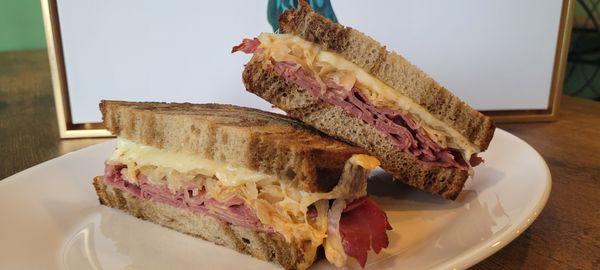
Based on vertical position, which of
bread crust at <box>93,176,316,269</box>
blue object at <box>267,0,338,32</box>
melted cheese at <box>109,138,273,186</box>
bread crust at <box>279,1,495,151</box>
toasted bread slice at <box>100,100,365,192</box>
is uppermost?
blue object at <box>267,0,338,32</box>

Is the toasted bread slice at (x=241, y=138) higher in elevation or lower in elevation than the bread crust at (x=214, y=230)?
higher

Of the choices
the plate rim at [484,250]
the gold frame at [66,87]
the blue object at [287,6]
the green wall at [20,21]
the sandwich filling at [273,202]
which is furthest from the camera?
the green wall at [20,21]

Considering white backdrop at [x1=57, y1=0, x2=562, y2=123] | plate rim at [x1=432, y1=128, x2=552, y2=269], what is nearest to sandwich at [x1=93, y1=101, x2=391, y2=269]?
plate rim at [x1=432, y1=128, x2=552, y2=269]

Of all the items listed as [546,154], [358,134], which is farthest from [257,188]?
[546,154]

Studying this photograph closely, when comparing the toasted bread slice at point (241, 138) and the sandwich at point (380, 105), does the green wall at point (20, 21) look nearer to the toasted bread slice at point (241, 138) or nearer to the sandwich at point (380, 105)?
the toasted bread slice at point (241, 138)

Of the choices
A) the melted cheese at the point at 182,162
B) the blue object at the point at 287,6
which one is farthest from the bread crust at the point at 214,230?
the blue object at the point at 287,6

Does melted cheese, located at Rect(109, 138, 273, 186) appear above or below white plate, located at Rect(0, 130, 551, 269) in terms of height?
above

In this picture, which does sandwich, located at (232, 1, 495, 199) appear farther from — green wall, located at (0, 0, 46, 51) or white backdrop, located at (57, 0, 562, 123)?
green wall, located at (0, 0, 46, 51)
